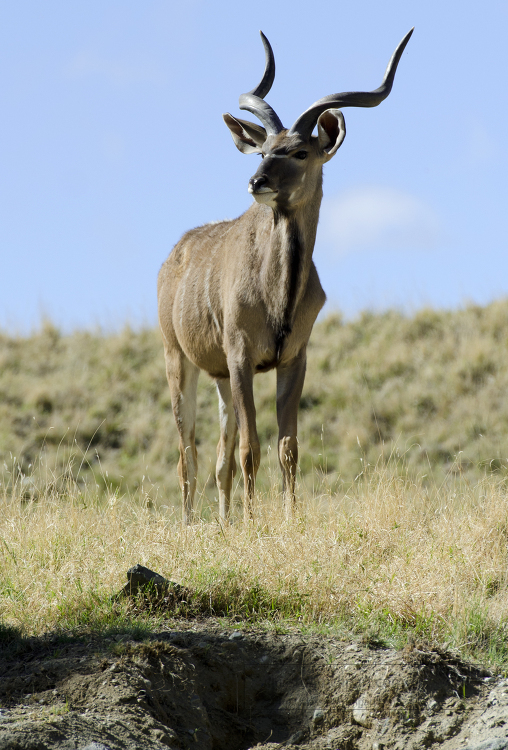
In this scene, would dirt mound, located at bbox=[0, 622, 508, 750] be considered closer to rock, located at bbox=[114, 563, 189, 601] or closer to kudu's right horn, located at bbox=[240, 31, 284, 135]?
rock, located at bbox=[114, 563, 189, 601]

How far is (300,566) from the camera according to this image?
5242 mm

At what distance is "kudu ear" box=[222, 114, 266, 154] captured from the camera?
702 centimetres

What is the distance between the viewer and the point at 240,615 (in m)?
4.93

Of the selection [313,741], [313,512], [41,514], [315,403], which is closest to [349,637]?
[313,741]

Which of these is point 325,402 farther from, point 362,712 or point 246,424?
point 362,712

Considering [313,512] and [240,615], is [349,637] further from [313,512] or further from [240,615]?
[313,512]

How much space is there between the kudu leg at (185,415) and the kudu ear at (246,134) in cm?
223

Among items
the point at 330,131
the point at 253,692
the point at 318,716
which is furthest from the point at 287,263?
the point at 318,716

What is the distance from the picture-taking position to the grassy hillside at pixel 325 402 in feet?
54.4

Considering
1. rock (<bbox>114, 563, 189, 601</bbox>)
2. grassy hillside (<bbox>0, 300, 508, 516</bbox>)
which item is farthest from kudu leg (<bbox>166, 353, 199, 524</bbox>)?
grassy hillside (<bbox>0, 300, 508, 516</bbox>)

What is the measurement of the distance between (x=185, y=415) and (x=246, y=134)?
2.76 metres

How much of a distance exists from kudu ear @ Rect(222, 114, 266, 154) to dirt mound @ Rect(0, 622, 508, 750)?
13.4 feet

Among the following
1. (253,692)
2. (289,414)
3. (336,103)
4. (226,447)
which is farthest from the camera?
(226,447)

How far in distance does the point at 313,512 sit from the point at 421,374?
41.7ft
